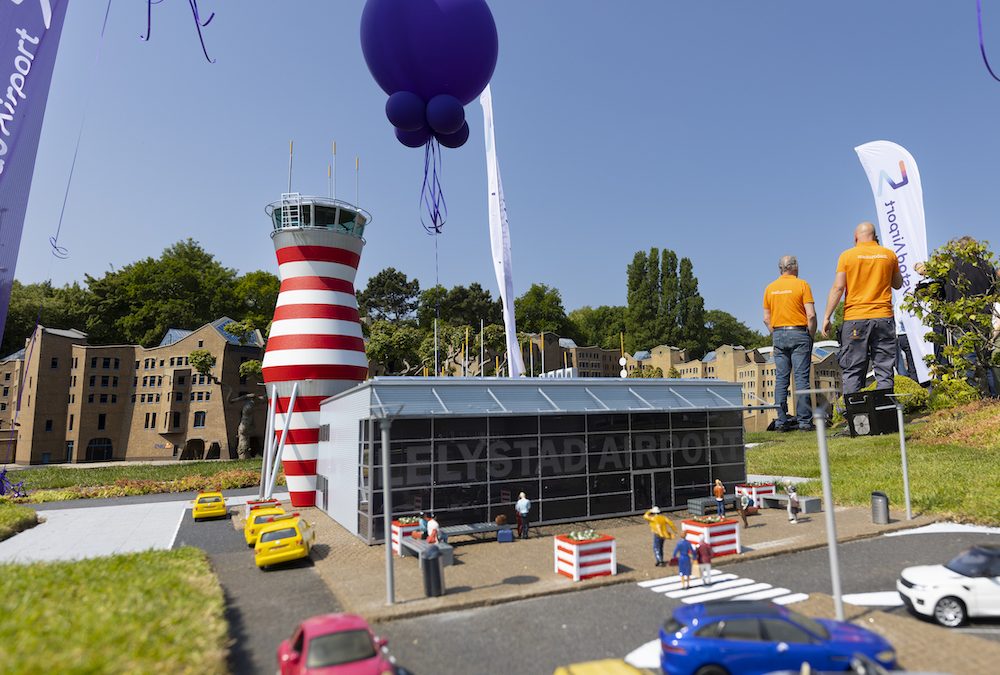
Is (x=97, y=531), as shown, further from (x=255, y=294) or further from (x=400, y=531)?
A: (x=255, y=294)

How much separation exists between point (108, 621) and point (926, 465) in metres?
33.3

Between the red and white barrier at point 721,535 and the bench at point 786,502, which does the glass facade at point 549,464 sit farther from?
the red and white barrier at point 721,535

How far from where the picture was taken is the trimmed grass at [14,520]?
2753cm

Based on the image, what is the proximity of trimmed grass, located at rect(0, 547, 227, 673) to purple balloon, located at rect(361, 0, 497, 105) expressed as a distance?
15.0 metres

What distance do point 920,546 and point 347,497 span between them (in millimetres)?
21900

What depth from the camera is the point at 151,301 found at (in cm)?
8544

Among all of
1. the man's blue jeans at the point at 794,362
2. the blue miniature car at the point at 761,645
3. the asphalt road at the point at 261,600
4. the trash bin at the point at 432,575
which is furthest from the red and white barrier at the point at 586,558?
the man's blue jeans at the point at 794,362

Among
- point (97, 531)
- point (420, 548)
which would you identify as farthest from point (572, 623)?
point (97, 531)

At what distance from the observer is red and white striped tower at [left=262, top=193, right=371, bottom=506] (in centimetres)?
3259

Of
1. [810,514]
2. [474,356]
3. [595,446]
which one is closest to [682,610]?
[595,446]

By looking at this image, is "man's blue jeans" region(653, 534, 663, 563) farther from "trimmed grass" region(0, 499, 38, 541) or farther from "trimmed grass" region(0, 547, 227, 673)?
"trimmed grass" region(0, 499, 38, 541)

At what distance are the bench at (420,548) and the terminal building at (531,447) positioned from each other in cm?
232

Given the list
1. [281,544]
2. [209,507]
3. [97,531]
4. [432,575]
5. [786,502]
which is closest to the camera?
[432,575]

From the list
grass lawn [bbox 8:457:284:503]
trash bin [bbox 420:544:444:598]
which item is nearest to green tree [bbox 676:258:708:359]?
grass lawn [bbox 8:457:284:503]
